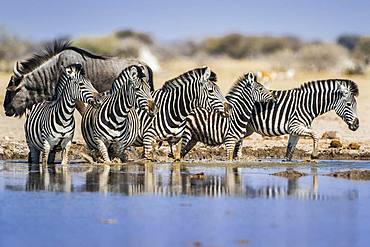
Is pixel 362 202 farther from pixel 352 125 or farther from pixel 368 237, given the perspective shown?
pixel 352 125

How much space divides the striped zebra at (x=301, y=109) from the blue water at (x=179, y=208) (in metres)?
2.38

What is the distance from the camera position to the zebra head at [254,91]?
1678 centimetres

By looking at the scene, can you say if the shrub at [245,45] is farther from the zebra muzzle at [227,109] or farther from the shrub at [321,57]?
the zebra muzzle at [227,109]

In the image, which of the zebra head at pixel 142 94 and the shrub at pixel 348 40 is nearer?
the zebra head at pixel 142 94

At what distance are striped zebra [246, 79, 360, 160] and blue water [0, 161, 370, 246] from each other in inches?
93.8

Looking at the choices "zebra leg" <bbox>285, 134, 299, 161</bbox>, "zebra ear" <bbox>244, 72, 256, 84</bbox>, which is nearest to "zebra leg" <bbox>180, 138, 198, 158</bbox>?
"zebra ear" <bbox>244, 72, 256, 84</bbox>

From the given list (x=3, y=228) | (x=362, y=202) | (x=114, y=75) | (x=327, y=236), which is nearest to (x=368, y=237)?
(x=327, y=236)

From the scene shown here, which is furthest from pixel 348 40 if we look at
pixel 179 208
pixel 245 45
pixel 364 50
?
pixel 179 208

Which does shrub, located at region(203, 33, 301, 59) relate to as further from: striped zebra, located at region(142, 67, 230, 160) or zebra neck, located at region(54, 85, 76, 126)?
zebra neck, located at region(54, 85, 76, 126)

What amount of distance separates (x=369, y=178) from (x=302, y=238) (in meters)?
5.00

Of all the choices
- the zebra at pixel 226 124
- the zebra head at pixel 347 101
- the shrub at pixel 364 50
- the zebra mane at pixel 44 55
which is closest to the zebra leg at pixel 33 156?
the zebra at pixel 226 124

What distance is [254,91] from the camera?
55.2ft

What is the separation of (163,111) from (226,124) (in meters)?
1.04

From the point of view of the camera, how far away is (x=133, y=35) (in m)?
65.0
